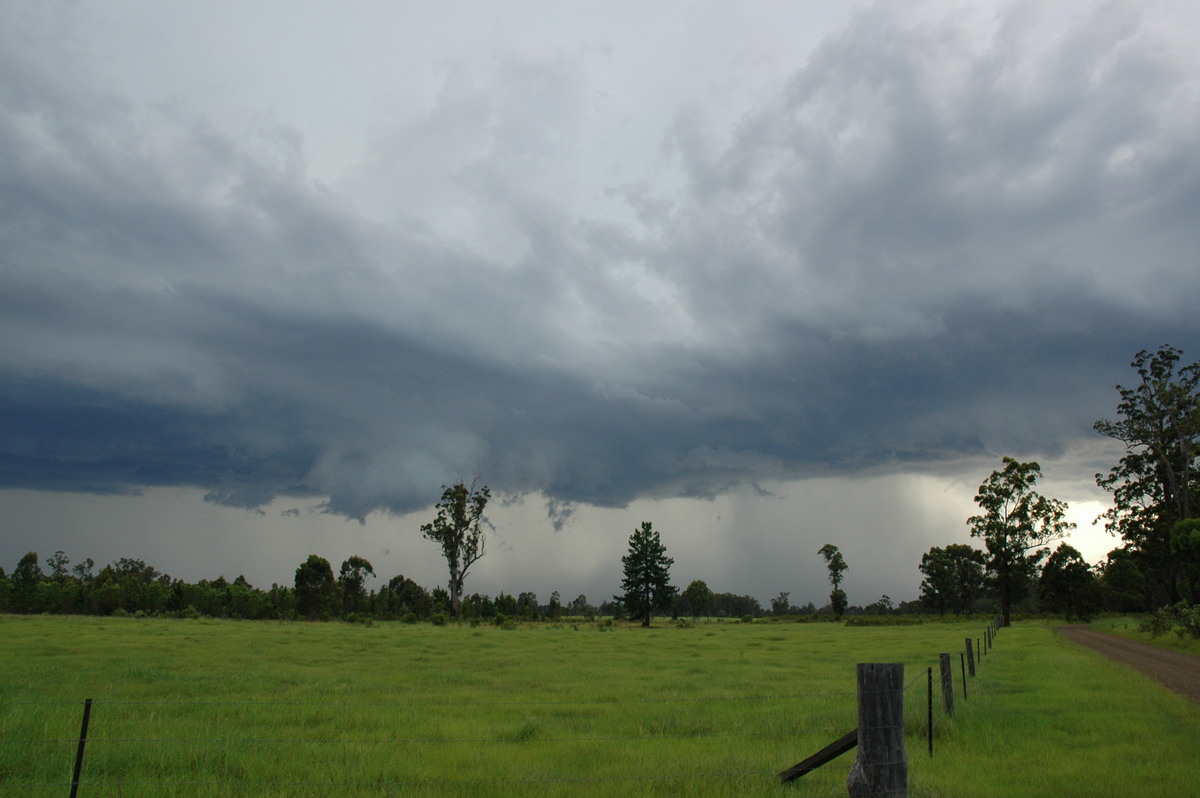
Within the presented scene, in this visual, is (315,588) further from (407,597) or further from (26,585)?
(26,585)

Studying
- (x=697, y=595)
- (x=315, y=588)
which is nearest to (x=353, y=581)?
(x=315, y=588)

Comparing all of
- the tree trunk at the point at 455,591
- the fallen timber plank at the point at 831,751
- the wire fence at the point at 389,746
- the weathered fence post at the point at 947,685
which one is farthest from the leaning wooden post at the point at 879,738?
the tree trunk at the point at 455,591

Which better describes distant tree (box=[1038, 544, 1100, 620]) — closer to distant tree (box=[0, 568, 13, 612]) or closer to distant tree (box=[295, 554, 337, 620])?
distant tree (box=[295, 554, 337, 620])

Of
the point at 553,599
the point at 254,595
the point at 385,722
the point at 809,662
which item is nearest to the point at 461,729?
the point at 385,722

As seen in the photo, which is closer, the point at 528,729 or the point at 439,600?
the point at 528,729

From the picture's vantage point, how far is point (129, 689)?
17.1 m

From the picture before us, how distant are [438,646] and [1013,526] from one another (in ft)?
204

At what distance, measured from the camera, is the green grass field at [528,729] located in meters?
9.22

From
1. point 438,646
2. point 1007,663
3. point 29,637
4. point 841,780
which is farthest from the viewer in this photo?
point 438,646

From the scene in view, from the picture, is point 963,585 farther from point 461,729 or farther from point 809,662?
point 461,729

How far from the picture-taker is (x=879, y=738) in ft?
19.7

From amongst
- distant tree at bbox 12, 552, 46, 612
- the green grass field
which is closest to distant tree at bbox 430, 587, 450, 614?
distant tree at bbox 12, 552, 46, 612

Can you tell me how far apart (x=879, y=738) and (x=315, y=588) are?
96.5 meters

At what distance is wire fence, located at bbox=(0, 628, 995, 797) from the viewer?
29.7ft
